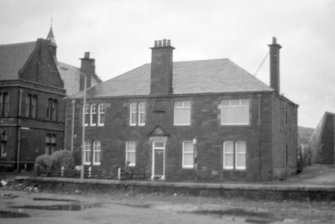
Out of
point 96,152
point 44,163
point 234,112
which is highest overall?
point 234,112

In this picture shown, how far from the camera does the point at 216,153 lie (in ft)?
121

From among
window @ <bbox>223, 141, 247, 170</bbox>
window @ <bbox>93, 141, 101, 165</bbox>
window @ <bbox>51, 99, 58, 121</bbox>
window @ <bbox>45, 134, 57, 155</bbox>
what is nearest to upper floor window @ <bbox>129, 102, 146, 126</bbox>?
window @ <bbox>93, 141, 101, 165</bbox>

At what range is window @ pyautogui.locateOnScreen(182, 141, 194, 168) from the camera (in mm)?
37875

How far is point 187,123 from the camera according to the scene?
38375 millimetres

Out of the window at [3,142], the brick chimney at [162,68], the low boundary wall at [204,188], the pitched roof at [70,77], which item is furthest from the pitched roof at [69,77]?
the low boundary wall at [204,188]

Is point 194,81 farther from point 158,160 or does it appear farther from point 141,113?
point 158,160

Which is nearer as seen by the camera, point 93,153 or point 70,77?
point 93,153

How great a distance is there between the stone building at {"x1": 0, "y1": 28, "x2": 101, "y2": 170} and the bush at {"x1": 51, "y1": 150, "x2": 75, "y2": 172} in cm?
937

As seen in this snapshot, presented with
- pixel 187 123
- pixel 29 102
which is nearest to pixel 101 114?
pixel 187 123

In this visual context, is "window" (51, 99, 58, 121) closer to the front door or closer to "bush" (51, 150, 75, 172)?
"bush" (51, 150, 75, 172)

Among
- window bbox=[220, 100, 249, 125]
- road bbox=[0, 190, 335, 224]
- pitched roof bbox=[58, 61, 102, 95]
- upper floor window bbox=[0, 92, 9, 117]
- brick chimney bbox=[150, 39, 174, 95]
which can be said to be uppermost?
pitched roof bbox=[58, 61, 102, 95]

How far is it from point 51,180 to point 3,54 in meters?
26.0

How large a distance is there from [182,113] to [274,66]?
26.5 ft

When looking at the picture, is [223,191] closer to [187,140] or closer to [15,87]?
[187,140]
